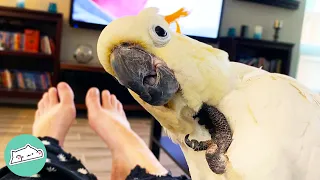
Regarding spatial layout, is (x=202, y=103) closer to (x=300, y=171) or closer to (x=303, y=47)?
(x=300, y=171)

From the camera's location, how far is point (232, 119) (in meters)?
0.34

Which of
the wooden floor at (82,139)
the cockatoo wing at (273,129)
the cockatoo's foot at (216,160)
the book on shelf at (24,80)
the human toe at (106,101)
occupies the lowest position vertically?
the wooden floor at (82,139)

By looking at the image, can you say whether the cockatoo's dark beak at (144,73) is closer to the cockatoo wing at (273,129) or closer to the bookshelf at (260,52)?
the cockatoo wing at (273,129)

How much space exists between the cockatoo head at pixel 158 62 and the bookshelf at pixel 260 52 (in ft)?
6.91

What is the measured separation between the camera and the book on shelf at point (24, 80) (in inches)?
83.4

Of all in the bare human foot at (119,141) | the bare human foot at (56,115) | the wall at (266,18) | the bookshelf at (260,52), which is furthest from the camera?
the wall at (266,18)

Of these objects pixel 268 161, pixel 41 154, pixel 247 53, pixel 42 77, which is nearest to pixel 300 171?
pixel 268 161

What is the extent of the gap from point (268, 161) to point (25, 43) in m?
2.08

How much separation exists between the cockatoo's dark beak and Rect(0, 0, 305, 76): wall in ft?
6.83

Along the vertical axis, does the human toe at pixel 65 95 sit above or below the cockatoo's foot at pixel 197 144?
below

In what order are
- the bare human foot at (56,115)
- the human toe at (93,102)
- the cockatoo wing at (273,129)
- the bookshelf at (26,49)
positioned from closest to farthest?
the cockatoo wing at (273,129)
the bare human foot at (56,115)
the human toe at (93,102)
the bookshelf at (26,49)

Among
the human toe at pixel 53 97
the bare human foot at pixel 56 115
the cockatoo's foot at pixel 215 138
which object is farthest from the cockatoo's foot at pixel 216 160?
the human toe at pixel 53 97

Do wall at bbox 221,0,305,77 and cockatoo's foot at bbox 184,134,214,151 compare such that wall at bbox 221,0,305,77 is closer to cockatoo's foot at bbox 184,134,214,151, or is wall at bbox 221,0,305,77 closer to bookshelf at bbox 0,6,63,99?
bookshelf at bbox 0,6,63,99

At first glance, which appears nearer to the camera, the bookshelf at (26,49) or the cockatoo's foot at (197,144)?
the cockatoo's foot at (197,144)
